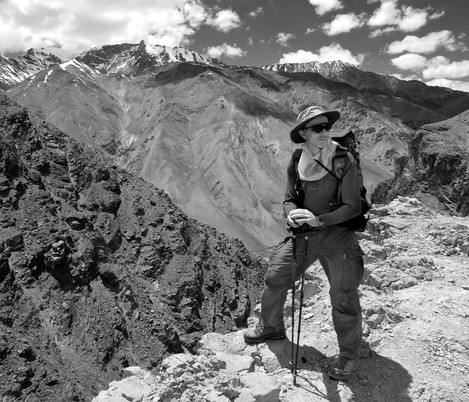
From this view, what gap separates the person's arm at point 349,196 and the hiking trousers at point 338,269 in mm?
330

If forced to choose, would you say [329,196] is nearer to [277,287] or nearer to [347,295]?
[347,295]

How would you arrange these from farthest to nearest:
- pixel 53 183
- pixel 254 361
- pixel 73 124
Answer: pixel 73 124
pixel 53 183
pixel 254 361

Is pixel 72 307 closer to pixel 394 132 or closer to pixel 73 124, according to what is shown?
pixel 73 124

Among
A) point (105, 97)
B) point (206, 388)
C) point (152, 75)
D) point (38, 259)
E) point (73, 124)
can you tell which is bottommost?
point (206, 388)

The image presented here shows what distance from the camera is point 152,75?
155 meters

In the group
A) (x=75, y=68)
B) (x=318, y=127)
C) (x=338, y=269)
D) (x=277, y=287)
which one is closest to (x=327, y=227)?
(x=338, y=269)

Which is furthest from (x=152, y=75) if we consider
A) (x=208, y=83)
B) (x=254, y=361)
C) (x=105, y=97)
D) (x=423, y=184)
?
(x=254, y=361)

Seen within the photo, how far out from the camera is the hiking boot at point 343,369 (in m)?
4.98

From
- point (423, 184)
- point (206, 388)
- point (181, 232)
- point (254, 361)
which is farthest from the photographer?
point (423, 184)

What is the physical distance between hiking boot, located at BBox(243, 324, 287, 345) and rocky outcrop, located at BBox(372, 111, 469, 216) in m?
29.7

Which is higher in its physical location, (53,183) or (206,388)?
(53,183)

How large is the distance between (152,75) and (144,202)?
143582mm

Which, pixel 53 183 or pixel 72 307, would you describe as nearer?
pixel 72 307

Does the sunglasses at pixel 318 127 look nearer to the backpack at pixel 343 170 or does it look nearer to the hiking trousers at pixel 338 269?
the backpack at pixel 343 170
